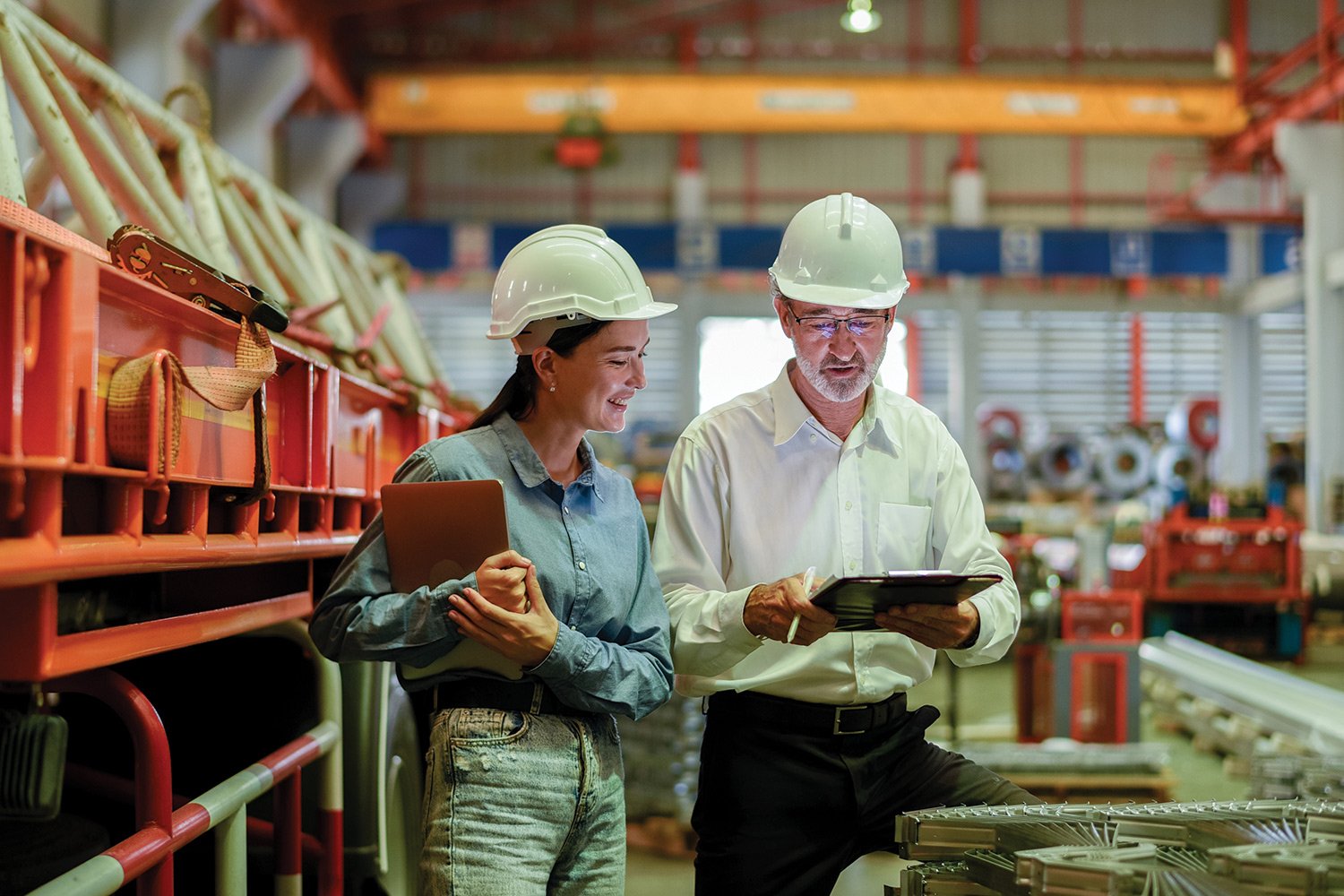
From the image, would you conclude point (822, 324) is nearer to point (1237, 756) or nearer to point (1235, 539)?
point (1237, 756)

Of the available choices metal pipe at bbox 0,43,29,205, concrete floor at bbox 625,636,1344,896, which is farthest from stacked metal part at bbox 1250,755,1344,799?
metal pipe at bbox 0,43,29,205

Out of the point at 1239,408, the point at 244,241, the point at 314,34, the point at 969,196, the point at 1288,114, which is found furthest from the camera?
the point at 969,196

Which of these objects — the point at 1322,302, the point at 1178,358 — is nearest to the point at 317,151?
the point at 1322,302

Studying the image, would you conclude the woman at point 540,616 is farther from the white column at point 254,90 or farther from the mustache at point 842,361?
the white column at point 254,90

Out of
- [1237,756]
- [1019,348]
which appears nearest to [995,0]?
[1019,348]

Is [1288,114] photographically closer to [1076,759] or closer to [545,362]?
[1076,759]

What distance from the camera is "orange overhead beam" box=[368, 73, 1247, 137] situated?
1385 cm

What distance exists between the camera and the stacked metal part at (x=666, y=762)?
226 inches

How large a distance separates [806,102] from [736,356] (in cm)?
436

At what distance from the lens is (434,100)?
13953mm

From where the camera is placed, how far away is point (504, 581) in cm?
193

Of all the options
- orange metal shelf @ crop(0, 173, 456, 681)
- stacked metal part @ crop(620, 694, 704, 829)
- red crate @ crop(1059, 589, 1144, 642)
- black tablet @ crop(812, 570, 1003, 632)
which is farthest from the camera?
red crate @ crop(1059, 589, 1144, 642)

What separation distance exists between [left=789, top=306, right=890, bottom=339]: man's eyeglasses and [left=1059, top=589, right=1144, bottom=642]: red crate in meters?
5.00

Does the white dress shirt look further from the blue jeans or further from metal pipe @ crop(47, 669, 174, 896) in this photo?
metal pipe @ crop(47, 669, 174, 896)
